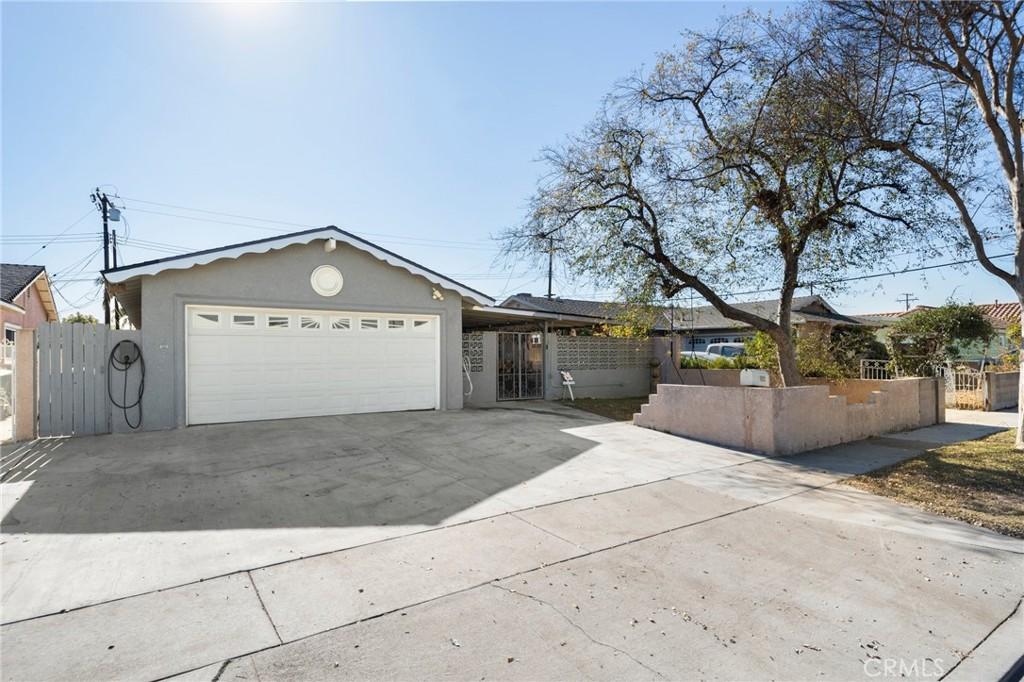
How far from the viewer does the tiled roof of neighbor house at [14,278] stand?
1550cm

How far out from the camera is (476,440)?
8.12 metres

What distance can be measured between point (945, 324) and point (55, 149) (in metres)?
28.2

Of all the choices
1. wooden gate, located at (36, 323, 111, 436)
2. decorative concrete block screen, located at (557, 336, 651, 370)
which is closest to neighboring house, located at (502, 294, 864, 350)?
decorative concrete block screen, located at (557, 336, 651, 370)

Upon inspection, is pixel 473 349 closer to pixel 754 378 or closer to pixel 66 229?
pixel 754 378

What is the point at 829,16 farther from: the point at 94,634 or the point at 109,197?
the point at 109,197

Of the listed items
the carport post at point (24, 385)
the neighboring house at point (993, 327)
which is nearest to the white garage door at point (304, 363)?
the carport post at point (24, 385)

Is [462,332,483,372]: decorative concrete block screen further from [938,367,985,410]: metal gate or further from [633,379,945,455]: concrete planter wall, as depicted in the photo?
[938,367,985,410]: metal gate

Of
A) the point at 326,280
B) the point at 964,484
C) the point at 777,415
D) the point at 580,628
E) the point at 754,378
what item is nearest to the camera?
the point at 580,628

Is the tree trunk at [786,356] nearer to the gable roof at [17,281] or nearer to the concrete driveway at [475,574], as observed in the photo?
the concrete driveway at [475,574]

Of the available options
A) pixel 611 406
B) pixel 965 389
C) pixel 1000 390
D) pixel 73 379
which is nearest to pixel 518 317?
pixel 611 406

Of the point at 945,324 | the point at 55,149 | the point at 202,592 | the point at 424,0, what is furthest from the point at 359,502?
the point at 945,324

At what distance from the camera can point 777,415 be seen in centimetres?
755

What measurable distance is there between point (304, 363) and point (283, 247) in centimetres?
228

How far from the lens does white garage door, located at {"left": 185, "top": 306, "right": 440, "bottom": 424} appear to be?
902 cm
